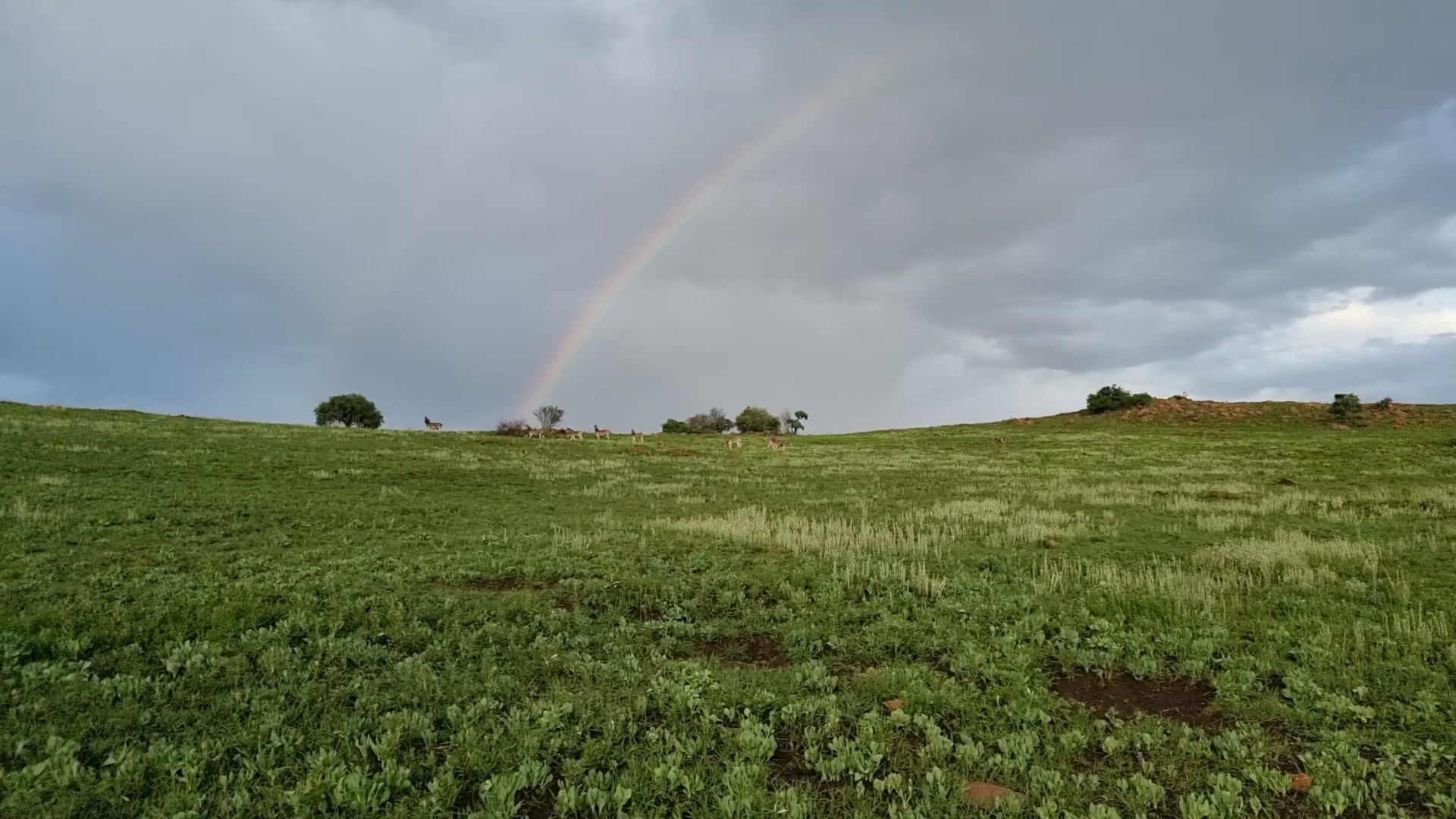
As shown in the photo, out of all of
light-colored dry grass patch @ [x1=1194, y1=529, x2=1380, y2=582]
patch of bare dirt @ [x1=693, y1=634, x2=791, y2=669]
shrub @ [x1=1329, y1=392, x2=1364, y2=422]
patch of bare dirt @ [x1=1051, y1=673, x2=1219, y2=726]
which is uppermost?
shrub @ [x1=1329, y1=392, x2=1364, y2=422]

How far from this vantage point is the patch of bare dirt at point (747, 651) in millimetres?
9648

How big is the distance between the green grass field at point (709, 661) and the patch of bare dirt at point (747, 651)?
8 cm

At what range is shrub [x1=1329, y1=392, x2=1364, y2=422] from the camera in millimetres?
74000

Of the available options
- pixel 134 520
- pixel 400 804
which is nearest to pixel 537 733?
pixel 400 804

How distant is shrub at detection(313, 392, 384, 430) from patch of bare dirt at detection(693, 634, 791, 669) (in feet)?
318

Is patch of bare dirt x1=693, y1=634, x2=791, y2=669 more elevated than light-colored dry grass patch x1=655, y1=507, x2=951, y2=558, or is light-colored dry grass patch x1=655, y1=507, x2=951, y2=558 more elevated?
light-colored dry grass patch x1=655, y1=507, x2=951, y2=558

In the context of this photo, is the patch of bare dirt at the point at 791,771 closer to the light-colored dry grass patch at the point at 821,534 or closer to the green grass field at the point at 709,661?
the green grass field at the point at 709,661

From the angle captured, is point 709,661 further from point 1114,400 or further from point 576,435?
point 1114,400

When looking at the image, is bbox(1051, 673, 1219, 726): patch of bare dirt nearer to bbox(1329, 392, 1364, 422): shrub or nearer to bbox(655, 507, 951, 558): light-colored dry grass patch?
bbox(655, 507, 951, 558): light-colored dry grass patch

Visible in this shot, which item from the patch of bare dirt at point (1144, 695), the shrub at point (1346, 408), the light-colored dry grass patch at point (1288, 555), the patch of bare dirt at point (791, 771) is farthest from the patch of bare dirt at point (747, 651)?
the shrub at point (1346, 408)

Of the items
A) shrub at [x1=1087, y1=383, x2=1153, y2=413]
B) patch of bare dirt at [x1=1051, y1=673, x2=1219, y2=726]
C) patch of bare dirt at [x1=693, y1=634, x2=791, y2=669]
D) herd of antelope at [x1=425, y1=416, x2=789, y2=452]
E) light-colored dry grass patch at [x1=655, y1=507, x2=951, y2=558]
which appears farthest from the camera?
shrub at [x1=1087, y1=383, x2=1153, y2=413]

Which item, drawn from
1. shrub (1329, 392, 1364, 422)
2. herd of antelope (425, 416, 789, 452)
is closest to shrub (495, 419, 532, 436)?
herd of antelope (425, 416, 789, 452)

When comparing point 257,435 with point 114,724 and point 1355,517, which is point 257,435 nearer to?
point 114,724

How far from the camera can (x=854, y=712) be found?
7.80m
